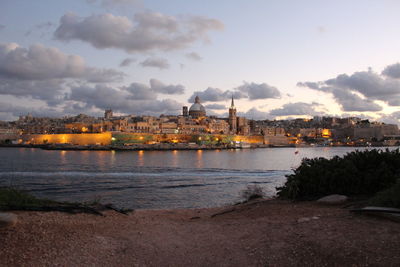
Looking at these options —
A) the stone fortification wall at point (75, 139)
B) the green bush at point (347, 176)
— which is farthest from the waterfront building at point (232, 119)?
the green bush at point (347, 176)

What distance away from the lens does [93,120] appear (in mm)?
102250

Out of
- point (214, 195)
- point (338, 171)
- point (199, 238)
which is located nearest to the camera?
point (199, 238)

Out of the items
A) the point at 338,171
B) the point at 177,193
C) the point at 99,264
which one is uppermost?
the point at 338,171

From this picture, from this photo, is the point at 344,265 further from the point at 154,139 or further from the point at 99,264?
the point at 154,139

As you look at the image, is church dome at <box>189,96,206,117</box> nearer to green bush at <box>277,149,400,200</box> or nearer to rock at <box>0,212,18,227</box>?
green bush at <box>277,149,400,200</box>

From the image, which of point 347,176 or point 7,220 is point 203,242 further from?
point 347,176

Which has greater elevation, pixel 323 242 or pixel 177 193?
pixel 323 242

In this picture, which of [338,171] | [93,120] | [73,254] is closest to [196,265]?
[73,254]

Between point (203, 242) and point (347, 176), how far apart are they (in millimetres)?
4276

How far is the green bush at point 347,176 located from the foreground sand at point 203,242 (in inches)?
91.6

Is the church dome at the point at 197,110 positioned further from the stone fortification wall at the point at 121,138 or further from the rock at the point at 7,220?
the rock at the point at 7,220

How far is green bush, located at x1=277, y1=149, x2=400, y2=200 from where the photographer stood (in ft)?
24.3

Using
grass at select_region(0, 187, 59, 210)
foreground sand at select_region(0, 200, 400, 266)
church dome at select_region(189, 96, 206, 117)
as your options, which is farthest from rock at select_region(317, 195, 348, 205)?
church dome at select_region(189, 96, 206, 117)

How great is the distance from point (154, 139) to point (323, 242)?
269 feet
